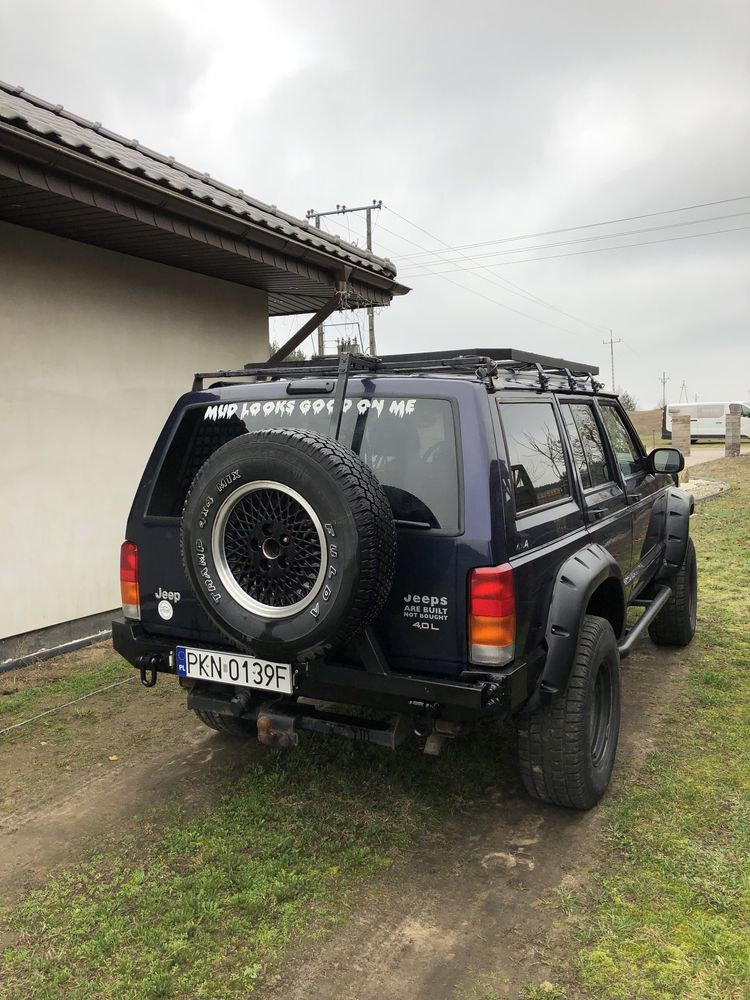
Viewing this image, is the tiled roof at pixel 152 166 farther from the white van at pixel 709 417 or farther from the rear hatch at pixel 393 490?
the white van at pixel 709 417

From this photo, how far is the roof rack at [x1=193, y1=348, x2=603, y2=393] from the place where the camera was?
121 inches

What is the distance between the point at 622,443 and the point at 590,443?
866 millimetres

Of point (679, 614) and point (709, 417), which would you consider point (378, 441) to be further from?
point (709, 417)

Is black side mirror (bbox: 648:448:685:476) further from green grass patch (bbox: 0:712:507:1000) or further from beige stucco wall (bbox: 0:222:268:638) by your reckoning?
beige stucco wall (bbox: 0:222:268:638)

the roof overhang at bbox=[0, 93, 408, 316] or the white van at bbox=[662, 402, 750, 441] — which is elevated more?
the roof overhang at bbox=[0, 93, 408, 316]

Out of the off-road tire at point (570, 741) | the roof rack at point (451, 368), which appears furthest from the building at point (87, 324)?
the off-road tire at point (570, 741)

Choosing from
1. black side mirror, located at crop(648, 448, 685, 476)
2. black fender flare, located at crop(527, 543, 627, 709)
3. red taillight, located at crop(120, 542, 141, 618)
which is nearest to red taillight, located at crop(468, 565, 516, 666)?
black fender flare, located at crop(527, 543, 627, 709)

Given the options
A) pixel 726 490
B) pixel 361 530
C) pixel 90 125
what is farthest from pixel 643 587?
pixel 726 490

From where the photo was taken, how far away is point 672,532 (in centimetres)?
524

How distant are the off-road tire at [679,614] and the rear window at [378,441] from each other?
315cm

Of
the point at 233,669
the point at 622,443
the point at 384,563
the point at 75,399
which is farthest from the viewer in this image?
the point at 75,399

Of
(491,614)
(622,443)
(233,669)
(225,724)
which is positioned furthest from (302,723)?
(622,443)

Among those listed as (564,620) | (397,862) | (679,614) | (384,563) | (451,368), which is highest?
(451,368)

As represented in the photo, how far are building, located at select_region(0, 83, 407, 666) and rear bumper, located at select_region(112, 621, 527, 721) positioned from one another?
3537 mm
